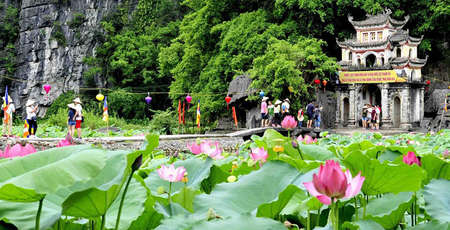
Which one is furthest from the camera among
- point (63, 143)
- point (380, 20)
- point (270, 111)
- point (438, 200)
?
point (380, 20)

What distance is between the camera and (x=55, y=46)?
27.8 metres

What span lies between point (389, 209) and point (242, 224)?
45 centimetres

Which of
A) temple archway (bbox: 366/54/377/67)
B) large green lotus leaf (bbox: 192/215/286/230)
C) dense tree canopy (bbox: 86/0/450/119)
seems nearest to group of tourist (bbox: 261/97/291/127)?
dense tree canopy (bbox: 86/0/450/119)

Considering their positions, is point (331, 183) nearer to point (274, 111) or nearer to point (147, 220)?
point (147, 220)

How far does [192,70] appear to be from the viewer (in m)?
17.5

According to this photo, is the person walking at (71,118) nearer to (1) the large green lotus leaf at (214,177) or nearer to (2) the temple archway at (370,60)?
(1) the large green lotus leaf at (214,177)

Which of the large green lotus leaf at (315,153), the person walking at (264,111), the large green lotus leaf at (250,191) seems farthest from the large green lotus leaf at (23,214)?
the person walking at (264,111)

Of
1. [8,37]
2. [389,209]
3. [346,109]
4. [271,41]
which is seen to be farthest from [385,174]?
[8,37]

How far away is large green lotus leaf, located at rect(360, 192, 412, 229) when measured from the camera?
0.79 m

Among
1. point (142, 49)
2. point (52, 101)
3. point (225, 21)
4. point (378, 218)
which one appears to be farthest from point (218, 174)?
point (52, 101)

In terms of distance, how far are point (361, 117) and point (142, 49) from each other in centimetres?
1387

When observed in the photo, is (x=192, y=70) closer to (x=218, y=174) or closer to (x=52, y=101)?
(x=52, y=101)

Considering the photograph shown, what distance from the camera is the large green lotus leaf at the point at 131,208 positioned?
70 centimetres

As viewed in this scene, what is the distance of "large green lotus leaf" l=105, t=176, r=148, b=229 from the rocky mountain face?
2760 cm
